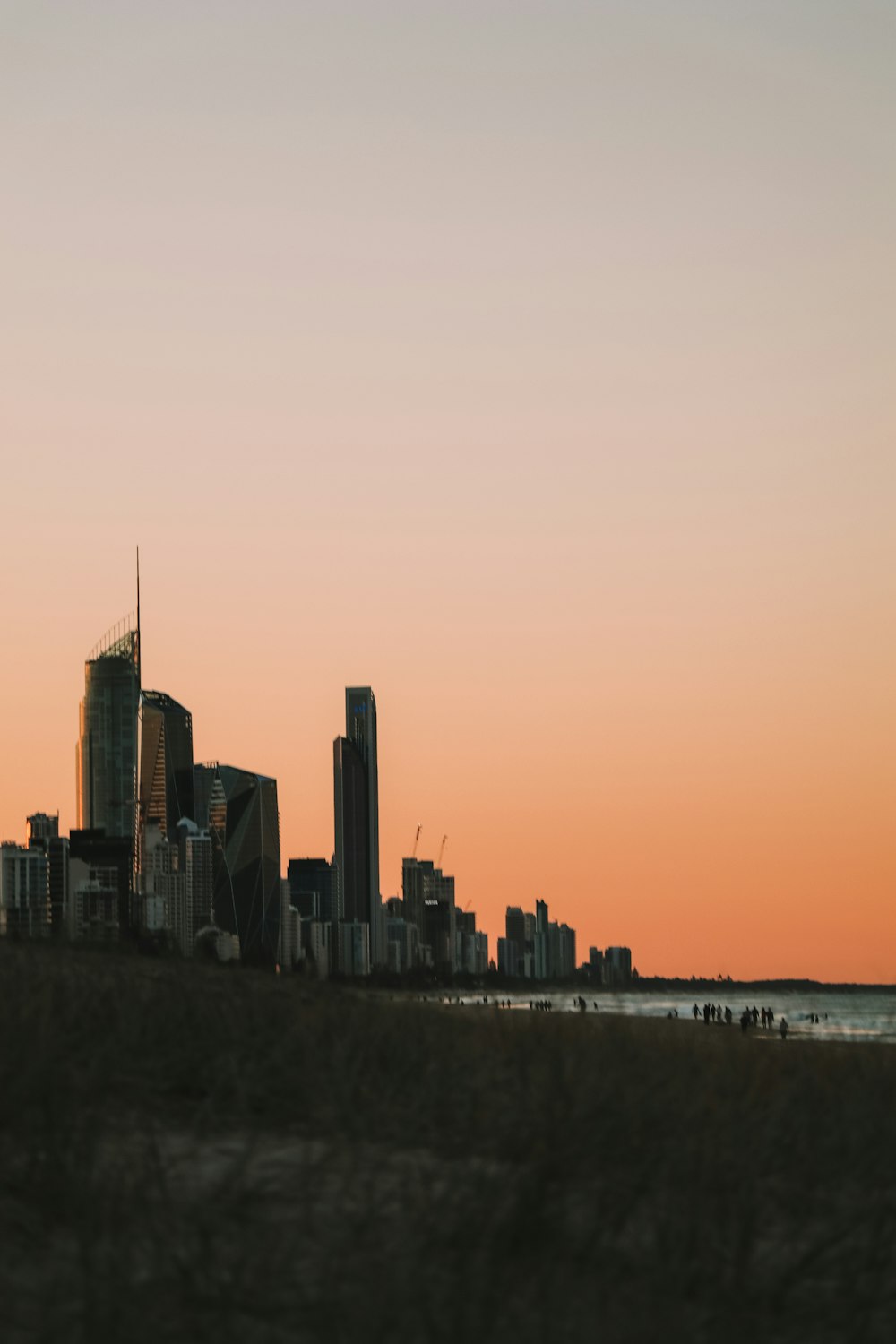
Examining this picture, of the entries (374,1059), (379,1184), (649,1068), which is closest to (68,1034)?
(374,1059)

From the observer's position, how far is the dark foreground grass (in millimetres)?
6785

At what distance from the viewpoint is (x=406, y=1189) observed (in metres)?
8.09

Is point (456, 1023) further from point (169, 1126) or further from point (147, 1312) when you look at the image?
point (147, 1312)

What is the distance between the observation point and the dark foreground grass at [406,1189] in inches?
267

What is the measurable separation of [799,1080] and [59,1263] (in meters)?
7.49

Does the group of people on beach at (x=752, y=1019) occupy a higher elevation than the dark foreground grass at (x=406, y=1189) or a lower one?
lower

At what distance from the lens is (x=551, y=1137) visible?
9.12 metres

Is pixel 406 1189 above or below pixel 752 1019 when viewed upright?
above

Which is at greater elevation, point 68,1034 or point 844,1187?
point 68,1034

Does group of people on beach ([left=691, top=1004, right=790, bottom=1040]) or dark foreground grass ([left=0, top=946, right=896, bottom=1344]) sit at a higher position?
dark foreground grass ([left=0, top=946, right=896, bottom=1344])

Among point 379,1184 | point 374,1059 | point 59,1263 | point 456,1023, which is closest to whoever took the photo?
point 59,1263

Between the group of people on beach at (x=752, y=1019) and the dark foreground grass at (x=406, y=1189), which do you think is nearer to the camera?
the dark foreground grass at (x=406, y=1189)

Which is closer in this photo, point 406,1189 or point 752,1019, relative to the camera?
point 406,1189

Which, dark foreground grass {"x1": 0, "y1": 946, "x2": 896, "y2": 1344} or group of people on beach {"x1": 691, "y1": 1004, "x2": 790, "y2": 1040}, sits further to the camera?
group of people on beach {"x1": 691, "y1": 1004, "x2": 790, "y2": 1040}
